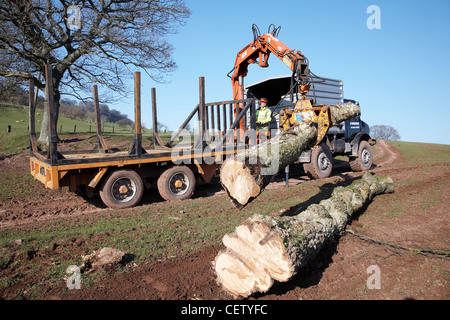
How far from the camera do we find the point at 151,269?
397 centimetres

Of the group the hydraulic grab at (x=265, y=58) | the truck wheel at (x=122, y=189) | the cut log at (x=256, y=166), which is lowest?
the truck wheel at (x=122, y=189)

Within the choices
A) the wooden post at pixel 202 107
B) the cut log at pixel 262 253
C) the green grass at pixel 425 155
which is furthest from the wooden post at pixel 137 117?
the green grass at pixel 425 155

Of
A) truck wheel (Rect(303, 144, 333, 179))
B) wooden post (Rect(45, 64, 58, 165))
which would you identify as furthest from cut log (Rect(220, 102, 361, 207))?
truck wheel (Rect(303, 144, 333, 179))

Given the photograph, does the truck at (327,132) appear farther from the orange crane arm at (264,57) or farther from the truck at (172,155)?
the orange crane arm at (264,57)

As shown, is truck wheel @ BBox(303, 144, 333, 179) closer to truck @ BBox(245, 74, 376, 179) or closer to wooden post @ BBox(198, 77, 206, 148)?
truck @ BBox(245, 74, 376, 179)

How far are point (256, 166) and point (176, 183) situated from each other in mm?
3596

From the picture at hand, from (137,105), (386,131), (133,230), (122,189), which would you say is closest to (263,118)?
(137,105)

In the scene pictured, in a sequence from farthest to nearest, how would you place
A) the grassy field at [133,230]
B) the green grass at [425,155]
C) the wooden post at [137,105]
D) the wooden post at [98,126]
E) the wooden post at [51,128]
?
the green grass at [425,155] → the wooden post at [98,126] → the wooden post at [137,105] → the wooden post at [51,128] → the grassy field at [133,230]

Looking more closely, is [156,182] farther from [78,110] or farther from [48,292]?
[78,110]

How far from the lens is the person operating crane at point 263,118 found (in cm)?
893

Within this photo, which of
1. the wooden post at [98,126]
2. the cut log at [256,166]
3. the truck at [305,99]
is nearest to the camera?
the cut log at [256,166]

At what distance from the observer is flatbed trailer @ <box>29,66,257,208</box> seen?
255 inches

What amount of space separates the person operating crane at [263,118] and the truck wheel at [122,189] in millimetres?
3691

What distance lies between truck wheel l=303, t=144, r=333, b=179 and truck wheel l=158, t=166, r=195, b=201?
397 centimetres
